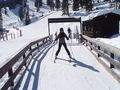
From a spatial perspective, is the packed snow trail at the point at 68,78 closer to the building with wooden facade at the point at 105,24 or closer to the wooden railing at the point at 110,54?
the wooden railing at the point at 110,54

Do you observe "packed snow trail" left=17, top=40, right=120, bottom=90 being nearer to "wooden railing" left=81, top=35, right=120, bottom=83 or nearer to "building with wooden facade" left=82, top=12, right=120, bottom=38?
"wooden railing" left=81, top=35, right=120, bottom=83

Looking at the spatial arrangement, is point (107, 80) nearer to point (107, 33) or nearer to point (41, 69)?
point (41, 69)

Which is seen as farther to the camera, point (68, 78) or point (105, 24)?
point (105, 24)

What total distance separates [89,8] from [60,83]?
67626 mm

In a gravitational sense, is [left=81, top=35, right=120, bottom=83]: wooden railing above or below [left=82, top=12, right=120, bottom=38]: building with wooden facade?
below

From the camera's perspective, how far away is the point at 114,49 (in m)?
8.34

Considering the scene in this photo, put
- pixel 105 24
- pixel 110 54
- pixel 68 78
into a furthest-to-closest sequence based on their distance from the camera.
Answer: pixel 105 24 → pixel 110 54 → pixel 68 78

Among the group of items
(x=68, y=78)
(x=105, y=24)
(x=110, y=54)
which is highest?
(x=105, y=24)

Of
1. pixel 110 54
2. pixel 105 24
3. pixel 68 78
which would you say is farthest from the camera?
pixel 105 24

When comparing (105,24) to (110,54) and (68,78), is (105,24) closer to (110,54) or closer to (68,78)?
(110,54)

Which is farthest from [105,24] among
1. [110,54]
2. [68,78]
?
[68,78]

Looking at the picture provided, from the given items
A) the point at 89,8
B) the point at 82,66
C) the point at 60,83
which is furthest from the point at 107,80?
the point at 89,8

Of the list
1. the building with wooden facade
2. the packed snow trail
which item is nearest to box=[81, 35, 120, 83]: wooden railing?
the packed snow trail

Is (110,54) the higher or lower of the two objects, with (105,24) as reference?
lower
